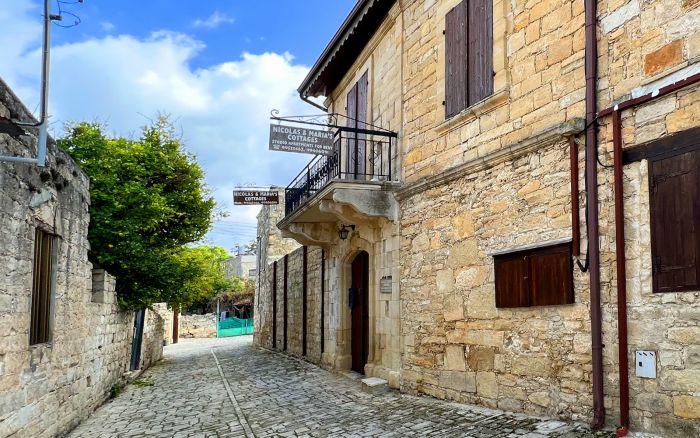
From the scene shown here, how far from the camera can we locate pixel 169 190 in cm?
1320

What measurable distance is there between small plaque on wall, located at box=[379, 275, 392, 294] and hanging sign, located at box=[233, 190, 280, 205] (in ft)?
24.9

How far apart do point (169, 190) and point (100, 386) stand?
18.8ft

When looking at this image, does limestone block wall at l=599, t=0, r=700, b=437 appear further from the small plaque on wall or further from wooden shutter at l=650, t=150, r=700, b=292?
the small plaque on wall

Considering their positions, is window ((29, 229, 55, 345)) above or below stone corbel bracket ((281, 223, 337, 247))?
below

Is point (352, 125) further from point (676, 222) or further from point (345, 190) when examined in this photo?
point (676, 222)

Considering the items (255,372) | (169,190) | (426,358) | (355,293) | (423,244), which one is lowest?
(255,372)

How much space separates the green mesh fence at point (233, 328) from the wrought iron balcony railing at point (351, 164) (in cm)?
2247

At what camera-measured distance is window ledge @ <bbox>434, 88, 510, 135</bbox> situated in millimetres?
6797

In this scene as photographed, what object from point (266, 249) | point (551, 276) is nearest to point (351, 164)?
point (551, 276)

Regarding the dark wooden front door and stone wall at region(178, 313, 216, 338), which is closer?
the dark wooden front door

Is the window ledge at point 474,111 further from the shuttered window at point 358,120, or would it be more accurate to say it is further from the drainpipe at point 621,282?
the shuttered window at point 358,120

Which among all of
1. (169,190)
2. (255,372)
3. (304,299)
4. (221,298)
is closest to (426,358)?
(255,372)

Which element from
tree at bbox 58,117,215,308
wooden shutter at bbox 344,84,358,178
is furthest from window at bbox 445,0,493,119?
tree at bbox 58,117,215,308

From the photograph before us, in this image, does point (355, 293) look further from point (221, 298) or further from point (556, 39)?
point (221, 298)
